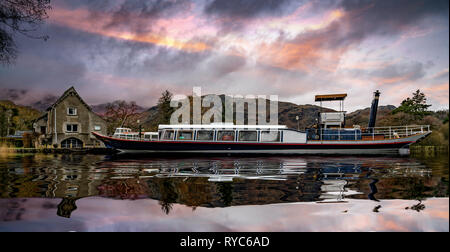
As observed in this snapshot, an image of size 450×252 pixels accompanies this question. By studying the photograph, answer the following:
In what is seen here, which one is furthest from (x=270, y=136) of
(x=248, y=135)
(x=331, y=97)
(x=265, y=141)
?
(x=331, y=97)

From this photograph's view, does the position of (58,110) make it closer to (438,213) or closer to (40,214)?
(40,214)

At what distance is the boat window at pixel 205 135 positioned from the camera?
86.0 feet

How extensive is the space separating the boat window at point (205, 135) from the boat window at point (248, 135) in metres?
3.29

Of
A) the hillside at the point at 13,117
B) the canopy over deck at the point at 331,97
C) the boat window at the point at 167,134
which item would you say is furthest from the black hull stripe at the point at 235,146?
the hillside at the point at 13,117

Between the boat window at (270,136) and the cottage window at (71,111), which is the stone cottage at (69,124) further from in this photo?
the boat window at (270,136)

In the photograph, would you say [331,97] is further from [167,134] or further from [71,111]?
[71,111]

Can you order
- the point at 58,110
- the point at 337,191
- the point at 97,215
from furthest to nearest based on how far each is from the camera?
the point at 58,110 < the point at 337,191 < the point at 97,215

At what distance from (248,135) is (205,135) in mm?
4875

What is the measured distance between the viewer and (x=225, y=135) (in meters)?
26.3

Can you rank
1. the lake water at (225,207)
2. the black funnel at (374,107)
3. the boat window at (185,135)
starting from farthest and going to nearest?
1. the black funnel at (374,107)
2. the boat window at (185,135)
3. the lake water at (225,207)
